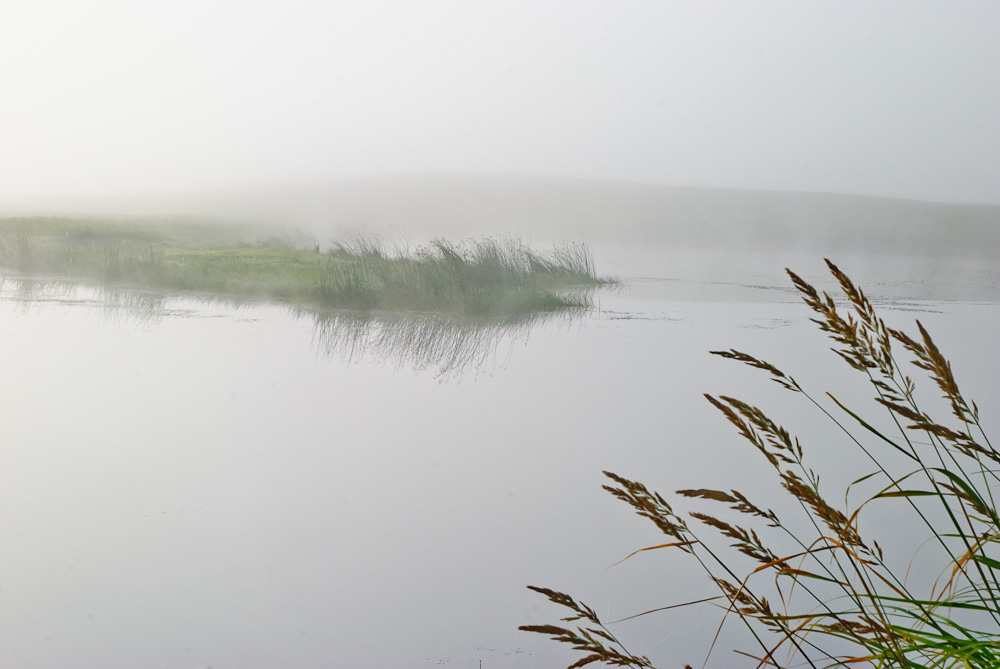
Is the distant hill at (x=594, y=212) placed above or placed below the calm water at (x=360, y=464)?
above

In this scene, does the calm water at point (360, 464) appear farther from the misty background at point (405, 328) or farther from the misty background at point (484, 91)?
the misty background at point (484, 91)

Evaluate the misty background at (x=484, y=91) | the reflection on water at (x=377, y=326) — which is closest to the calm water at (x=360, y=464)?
the reflection on water at (x=377, y=326)

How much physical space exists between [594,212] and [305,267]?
1.70ft

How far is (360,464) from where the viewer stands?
133 centimetres

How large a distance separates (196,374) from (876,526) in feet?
3.99

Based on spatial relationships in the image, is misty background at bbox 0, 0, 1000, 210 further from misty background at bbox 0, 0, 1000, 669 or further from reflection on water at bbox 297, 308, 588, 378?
reflection on water at bbox 297, 308, 588, 378

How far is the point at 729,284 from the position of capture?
1347 mm

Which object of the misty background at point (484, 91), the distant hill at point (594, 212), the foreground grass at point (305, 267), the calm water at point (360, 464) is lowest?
the calm water at point (360, 464)

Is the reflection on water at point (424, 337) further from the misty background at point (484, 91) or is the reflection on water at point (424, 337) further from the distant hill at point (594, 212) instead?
the misty background at point (484, 91)

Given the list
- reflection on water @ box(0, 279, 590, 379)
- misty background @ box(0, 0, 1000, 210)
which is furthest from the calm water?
misty background @ box(0, 0, 1000, 210)

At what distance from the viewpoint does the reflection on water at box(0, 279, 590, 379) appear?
51.9 inches

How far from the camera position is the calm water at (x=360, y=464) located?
1.32 metres

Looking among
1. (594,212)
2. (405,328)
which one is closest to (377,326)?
(405,328)

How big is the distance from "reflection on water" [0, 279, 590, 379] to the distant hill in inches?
5.6
